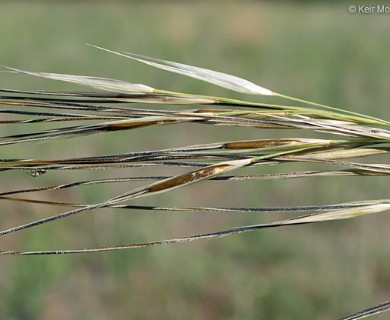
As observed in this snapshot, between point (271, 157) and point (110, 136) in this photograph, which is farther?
point (110, 136)

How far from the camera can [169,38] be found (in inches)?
334

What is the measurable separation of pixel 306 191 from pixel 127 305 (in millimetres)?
1401

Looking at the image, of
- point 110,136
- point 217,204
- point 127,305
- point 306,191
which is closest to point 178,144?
point 110,136

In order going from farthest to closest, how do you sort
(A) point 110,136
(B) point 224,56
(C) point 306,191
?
(B) point 224,56 → (A) point 110,136 → (C) point 306,191

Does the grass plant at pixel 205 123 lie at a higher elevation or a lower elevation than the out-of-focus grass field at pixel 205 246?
higher

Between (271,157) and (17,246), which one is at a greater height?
(271,157)

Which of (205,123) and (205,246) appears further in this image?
(205,246)

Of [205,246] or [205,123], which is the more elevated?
[205,123]

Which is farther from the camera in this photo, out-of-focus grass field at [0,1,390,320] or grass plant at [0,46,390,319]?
out-of-focus grass field at [0,1,390,320]

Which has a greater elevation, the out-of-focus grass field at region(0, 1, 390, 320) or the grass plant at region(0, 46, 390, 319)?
the grass plant at region(0, 46, 390, 319)

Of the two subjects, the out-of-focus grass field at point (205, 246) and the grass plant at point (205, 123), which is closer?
the grass plant at point (205, 123)

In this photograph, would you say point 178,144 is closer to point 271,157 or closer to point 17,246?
point 17,246

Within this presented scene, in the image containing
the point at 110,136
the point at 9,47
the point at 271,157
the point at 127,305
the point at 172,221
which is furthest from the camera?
the point at 9,47

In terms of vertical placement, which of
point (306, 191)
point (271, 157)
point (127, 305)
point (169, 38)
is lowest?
point (127, 305)
